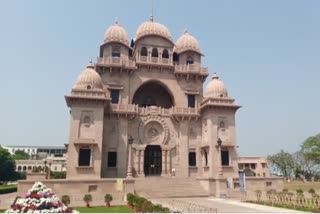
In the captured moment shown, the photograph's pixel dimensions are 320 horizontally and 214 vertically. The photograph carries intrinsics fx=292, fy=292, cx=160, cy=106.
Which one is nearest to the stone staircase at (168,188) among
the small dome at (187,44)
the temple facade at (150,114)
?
the temple facade at (150,114)

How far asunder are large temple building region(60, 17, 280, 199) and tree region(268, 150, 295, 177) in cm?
3788

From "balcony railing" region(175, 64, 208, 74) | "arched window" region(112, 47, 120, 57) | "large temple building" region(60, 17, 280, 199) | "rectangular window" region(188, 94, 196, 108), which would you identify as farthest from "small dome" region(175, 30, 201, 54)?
"arched window" region(112, 47, 120, 57)

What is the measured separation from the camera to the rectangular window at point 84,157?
2697 cm

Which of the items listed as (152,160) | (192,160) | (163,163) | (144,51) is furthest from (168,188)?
(144,51)

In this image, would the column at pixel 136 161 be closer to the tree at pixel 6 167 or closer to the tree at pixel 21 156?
the tree at pixel 6 167

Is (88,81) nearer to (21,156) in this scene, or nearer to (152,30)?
(152,30)

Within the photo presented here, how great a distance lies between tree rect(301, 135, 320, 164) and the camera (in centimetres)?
5200

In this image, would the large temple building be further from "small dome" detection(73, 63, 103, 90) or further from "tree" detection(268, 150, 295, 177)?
"tree" detection(268, 150, 295, 177)

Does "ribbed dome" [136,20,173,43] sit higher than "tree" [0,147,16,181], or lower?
higher

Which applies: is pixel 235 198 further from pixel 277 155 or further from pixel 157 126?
pixel 277 155

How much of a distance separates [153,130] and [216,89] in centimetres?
827

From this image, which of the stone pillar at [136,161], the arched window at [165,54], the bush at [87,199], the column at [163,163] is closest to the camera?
the bush at [87,199]

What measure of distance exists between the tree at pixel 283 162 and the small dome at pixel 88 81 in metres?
48.9

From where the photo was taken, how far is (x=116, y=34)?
33.9 meters
